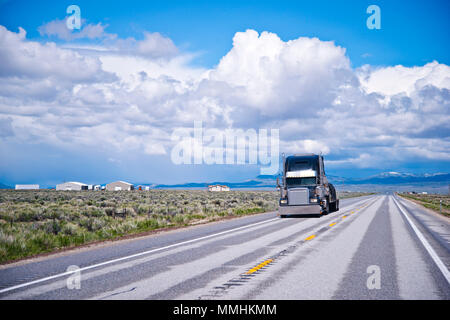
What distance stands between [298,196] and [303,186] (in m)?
0.89

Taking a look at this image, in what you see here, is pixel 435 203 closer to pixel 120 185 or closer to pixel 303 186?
pixel 303 186

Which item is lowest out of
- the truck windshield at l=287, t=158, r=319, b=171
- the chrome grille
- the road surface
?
the road surface

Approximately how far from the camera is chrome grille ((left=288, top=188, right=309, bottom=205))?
944 inches

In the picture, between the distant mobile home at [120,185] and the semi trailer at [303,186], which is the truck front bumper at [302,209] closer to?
the semi trailer at [303,186]

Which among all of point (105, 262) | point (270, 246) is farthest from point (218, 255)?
point (105, 262)

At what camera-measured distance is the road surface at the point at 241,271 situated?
Result: 21.2 ft

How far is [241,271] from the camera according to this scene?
8062 millimetres

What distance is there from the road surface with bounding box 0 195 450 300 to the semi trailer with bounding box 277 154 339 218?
35.7 feet

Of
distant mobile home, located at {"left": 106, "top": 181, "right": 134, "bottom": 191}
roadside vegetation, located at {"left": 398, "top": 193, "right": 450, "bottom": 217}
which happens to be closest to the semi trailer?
roadside vegetation, located at {"left": 398, "top": 193, "right": 450, "bottom": 217}

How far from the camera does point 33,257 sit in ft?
35.0

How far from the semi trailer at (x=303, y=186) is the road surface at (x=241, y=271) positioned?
1087cm

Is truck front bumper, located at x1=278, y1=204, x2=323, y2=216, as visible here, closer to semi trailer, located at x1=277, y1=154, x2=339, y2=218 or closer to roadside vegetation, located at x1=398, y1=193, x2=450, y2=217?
semi trailer, located at x1=277, y1=154, x2=339, y2=218

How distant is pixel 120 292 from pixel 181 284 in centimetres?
111
